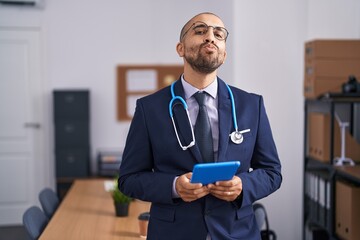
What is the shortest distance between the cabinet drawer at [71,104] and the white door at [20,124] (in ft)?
1.44

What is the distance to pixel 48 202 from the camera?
126 inches

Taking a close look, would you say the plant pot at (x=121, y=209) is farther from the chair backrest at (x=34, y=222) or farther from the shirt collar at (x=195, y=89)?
the shirt collar at (x=195, y=89)

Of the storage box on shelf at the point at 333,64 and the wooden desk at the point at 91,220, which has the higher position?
the storage box on shelf at the point at 333,64

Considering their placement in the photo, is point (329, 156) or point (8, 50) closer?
point (329, 156)

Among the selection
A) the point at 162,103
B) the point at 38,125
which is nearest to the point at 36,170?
the point at 38,125

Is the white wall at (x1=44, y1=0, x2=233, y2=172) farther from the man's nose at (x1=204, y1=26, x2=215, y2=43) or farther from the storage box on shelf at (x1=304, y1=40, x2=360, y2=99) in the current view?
the man's nose at (x1=204, y1=26, x2=215, y2=43)

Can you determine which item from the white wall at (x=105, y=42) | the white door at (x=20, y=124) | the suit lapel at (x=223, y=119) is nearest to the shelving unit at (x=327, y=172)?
the suit lapel at (x=223, y=119)

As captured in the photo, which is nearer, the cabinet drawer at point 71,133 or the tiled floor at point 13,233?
the tiled floor at point 13,233

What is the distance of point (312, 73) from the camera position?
3.65 m

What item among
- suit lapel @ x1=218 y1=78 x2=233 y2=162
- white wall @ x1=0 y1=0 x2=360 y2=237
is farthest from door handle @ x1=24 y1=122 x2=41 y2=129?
suit lapel @ x1=218 y1=78 x2=233 y2=162

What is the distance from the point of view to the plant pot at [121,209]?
2793mm

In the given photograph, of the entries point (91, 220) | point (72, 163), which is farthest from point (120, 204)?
point (72, 163)

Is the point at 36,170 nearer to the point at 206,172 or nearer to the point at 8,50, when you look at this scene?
the point at 8,50

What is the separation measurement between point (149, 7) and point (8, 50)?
1.64 metres
